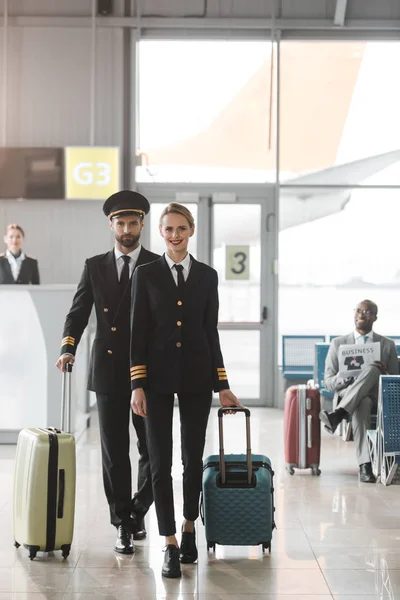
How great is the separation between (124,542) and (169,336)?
1141 millimetres

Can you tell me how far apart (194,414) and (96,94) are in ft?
23.4

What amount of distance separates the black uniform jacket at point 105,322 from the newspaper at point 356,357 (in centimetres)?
277

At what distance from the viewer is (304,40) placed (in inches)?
417

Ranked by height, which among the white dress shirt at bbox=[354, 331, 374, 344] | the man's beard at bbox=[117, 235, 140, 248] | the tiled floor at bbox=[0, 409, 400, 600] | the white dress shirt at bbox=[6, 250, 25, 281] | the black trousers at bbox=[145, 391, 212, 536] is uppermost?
the white dress shirt at bbox=[6, 250, 25, 281]

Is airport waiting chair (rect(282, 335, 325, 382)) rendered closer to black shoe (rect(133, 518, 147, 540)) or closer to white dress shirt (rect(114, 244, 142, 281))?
black shoe (rect(133, 518, 147, 540))

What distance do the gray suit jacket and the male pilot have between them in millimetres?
2795

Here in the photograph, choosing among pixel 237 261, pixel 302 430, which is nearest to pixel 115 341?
pixel 302 430

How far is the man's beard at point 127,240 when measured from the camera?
14.5 feet

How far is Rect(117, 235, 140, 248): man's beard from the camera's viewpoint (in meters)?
4.43

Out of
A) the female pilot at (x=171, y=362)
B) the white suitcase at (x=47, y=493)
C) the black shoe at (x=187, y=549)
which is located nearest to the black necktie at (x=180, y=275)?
the female pilot at (x=171, y=362)

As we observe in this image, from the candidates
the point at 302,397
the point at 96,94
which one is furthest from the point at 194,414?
the point at 96,94

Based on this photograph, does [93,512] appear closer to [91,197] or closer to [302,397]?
[302,397]

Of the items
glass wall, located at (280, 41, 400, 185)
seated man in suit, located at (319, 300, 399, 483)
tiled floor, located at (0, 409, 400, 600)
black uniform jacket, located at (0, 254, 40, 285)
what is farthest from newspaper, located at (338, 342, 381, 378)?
glass wall, located at (280, 41, 400, 185)

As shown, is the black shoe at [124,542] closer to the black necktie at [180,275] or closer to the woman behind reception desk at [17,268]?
the black necktie at [180,275]
